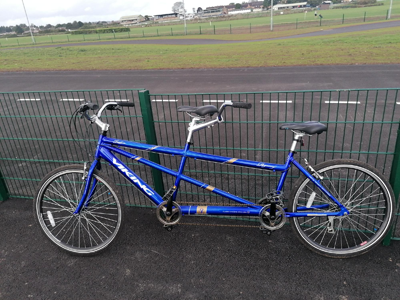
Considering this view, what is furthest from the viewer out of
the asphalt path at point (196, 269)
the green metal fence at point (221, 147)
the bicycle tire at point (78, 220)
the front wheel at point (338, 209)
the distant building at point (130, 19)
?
the distant building at point (130, 19)

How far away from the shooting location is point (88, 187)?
3.24 m

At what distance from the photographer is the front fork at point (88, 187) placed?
10.5 feet

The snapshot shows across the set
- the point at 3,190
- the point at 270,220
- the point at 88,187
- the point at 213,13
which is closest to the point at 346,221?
the point at 270,220

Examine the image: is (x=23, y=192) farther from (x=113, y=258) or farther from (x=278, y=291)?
(x=278, y=291)

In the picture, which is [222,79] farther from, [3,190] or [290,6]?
[290,6]

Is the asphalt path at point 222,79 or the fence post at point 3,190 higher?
the fence post at point 3,190

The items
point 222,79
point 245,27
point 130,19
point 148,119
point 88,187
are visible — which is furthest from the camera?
point 130,19

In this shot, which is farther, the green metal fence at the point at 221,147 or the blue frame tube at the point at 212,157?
the green metal fence at the point at 221,147

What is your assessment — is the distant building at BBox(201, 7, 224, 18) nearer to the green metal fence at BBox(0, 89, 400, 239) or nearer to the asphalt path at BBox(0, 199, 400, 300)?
the green metal fence at BBox(0, 89, 400, 239)

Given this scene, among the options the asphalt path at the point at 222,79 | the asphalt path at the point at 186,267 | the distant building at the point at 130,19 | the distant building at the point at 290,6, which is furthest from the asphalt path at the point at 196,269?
the distant building at the point at 130,19

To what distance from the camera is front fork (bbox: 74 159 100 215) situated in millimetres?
3201

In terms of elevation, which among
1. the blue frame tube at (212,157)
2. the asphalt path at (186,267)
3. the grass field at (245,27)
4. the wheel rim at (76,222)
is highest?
the blue frame tube at (212,157)

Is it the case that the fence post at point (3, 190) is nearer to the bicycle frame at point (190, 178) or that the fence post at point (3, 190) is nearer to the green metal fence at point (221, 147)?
the green metal fence at point (221, 147)

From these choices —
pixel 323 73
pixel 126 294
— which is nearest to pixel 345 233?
pixel 126 294
